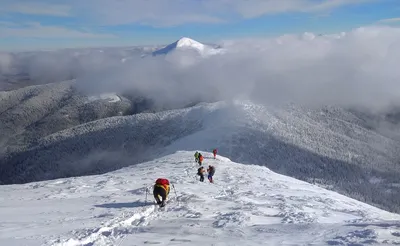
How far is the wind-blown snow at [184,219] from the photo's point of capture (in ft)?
40.5

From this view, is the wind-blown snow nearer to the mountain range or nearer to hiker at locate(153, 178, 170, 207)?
hiker at locate(153, 178, 170, 207)

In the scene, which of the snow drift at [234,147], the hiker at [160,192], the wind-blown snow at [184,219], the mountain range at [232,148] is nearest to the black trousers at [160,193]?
the hiker at [160,192]

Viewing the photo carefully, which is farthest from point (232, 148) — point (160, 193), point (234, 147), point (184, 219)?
point (184, 219)

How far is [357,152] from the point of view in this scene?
538 feet

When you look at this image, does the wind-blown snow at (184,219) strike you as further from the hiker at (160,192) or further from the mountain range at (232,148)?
the mountain range at (232,148)

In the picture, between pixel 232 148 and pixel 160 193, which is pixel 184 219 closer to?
pixel 160 193

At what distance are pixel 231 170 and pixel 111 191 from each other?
15807 mm

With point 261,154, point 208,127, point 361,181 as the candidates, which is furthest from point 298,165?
point 208,127

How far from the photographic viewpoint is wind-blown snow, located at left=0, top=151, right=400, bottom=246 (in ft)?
40.5

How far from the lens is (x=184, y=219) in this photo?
50.7 ft

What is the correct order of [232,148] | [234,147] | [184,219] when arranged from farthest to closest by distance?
[234,147], [232,148], [184,219]

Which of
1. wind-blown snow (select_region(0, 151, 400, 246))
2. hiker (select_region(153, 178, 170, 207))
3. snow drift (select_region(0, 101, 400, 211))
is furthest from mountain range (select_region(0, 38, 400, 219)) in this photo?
hiker (select_region(153, 178, 170, 207))

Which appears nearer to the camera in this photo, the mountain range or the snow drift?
the mountain range

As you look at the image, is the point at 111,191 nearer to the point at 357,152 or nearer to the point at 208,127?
the point at 208,127
